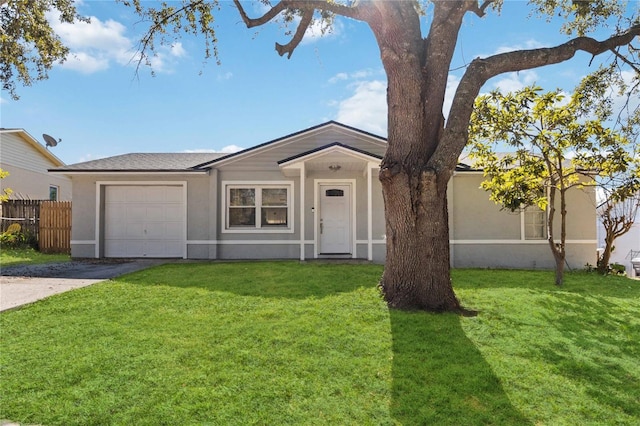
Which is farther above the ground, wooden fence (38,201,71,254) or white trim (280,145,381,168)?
white trim (280,145,381,168)

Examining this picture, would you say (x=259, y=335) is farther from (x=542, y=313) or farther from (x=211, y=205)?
(x=211, y=205)

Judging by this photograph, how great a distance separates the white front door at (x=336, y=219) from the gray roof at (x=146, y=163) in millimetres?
4227

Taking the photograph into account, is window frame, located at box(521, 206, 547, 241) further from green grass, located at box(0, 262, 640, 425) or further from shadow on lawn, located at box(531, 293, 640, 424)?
shadow on lawn, located at box(531, 293, 640, 424)

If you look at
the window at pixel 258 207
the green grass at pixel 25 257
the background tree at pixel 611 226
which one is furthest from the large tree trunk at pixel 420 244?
the green grass at pixel 25 257

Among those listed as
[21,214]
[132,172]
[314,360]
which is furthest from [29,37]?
[314,360]

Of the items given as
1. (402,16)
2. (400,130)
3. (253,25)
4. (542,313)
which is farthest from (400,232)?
(253,25)

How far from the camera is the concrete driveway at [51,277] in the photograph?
677 cm

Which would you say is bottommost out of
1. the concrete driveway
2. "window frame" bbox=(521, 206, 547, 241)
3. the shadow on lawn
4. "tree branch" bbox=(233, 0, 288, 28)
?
the shadow on lawn

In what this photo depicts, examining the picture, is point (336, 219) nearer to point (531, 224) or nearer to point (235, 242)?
point (235, 242)

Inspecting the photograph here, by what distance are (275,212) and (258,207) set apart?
23.4 inches

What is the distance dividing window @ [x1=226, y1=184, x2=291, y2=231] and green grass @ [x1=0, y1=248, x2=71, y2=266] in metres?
6.02

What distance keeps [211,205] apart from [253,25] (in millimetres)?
6061

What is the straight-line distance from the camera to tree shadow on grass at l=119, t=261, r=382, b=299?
6859mm

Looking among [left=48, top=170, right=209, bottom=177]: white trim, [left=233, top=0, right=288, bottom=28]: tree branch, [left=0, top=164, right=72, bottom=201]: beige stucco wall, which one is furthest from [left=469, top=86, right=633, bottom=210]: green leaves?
[left=0, top=164, right=72, bottom=201]: beige stucco wall
